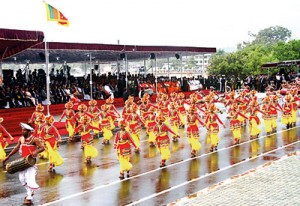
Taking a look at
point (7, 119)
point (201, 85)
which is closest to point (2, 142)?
point (7, 119)

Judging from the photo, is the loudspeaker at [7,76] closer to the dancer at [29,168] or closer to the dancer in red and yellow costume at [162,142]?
the dancer in red and yellow costume at [162,142]

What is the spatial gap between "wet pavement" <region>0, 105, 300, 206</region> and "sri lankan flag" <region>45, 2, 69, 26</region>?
7245 mm

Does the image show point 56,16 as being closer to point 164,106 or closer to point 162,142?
point 164,106

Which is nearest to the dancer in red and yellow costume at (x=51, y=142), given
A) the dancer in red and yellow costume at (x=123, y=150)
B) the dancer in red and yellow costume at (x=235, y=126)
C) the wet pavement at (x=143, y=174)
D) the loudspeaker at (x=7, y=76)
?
the wet pavement at (x=143, y=174)

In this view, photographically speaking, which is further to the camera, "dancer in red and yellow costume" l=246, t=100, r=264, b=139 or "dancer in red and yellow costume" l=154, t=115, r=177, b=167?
"dancer in red and yellow costume" l=246, t=100, r=264, b=139

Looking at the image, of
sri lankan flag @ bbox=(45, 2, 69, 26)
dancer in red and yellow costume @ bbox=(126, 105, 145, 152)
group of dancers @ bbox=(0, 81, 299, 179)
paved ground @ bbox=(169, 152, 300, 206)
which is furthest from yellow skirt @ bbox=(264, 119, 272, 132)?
sri lankan flag @ bbox=(45, 2, 69, 26)

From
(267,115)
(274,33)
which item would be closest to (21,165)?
(267,115)

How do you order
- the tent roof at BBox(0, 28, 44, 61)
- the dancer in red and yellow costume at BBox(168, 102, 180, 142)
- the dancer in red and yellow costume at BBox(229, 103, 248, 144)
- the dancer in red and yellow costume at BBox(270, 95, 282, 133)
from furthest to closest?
the tent roof at BBox(0, 28, 44, 61) → the dancer in red and yellow costume at BBox(270, 95, 282, 133) → the dancer in red and yellow costume at BBox(168, 102, 180, 142) → the dancer in red and yellow costume at BBox(229, 103, 248, 144)

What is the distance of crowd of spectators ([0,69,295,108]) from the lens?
2683 cm

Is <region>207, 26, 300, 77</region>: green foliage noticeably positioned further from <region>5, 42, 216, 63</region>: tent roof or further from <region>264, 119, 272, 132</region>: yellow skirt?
<region>264, 119, 272, 132</region>: yellow skirt

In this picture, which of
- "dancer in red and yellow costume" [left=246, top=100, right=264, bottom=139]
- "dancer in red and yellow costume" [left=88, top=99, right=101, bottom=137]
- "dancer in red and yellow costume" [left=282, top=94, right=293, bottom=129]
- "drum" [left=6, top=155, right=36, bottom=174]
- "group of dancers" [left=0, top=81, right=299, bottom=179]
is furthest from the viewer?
"dancer in red and yellow costume" [left=282, top=94, right=293, bottom=129]

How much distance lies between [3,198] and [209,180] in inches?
192

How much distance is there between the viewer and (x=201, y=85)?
4134 cm

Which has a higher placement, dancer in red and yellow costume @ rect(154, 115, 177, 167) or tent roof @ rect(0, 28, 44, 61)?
tent roof @ rect(0, 28, 44, 61)
